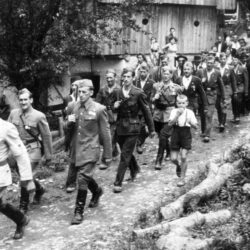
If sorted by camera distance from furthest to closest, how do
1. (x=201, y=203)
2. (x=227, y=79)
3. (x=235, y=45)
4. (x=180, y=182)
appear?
(x=235, y=45)
(x=227, y=79)
(x=180, y=182)
(x=201, y=203)

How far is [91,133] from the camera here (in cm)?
838

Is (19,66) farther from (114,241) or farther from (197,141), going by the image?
(114,241)

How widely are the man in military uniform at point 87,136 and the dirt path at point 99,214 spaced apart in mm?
391

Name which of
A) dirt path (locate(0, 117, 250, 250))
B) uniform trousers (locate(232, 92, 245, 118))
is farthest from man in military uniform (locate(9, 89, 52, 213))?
uniform trousers (locate(232, 92, 245, 118))

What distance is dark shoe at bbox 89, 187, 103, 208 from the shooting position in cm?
886

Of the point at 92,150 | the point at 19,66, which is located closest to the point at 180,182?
the point at 92,150

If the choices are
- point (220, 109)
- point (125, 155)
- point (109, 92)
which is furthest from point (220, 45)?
point (125, 155)

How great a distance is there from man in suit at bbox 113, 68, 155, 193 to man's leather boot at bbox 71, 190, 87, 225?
151 cm

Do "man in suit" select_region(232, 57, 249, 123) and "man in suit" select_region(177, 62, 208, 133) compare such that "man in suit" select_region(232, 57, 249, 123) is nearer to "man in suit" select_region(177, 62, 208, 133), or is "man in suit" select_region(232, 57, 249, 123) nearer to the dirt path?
"man in suit" select_region(177, 62, 208, 133)

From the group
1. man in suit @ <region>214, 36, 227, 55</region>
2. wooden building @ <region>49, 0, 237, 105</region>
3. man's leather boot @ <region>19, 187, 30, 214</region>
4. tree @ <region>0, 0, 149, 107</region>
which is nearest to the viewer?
man's leather boot @ <region>19, 187, 30, 214</region>

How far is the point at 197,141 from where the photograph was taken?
528 inches

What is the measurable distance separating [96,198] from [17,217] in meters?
1.67

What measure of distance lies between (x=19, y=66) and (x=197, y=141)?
15.1ft

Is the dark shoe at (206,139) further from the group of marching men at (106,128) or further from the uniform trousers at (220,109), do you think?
the uniform trousers at (220,109)
